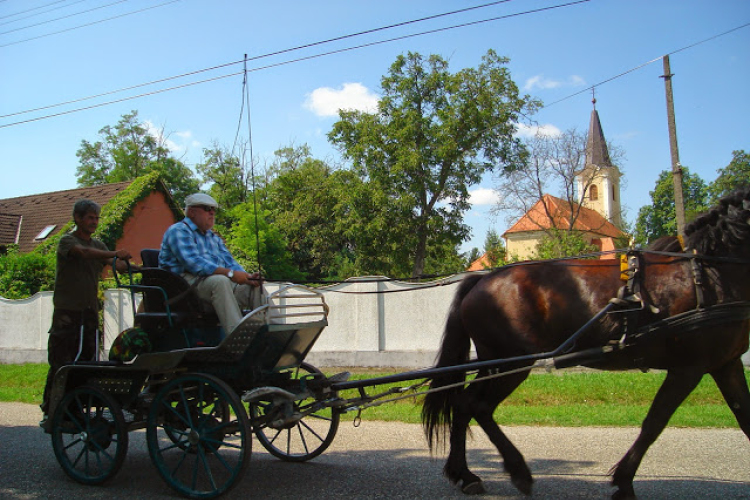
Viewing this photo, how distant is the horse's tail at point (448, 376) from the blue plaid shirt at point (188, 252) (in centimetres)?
186

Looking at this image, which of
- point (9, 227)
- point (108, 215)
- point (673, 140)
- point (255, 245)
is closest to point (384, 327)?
point (673, 140)

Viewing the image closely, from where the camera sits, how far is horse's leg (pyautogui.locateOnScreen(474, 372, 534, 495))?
4246mm

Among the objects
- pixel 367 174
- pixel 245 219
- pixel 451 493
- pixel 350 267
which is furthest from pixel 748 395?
pixel 350 267

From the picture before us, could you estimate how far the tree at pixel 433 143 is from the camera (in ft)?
111

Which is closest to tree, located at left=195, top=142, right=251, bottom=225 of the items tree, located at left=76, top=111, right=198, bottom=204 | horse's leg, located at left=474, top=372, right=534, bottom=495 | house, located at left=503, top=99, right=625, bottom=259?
tree, located at left=76, top=111, right=198, bottom=204

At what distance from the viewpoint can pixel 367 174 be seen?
120 feet

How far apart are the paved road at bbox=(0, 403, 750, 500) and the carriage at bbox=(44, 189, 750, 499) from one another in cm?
21

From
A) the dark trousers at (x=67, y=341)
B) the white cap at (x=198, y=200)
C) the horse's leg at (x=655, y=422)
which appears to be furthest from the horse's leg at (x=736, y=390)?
the dark trousers at (x=67, y=341)

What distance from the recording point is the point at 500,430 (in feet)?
14.8

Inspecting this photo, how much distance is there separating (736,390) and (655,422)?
28.6 inches

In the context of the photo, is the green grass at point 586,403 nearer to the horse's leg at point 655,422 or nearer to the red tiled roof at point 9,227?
the horse's leg at point 655,422

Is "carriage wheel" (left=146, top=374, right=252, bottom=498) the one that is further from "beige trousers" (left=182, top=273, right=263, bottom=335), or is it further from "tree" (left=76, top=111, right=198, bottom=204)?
"tree" (left=76, top=111, right=198, bottom=204)

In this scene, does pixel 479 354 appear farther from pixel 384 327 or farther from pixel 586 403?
pixel 384 327

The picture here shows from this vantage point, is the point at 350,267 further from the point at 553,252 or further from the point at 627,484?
the point at 627,484
